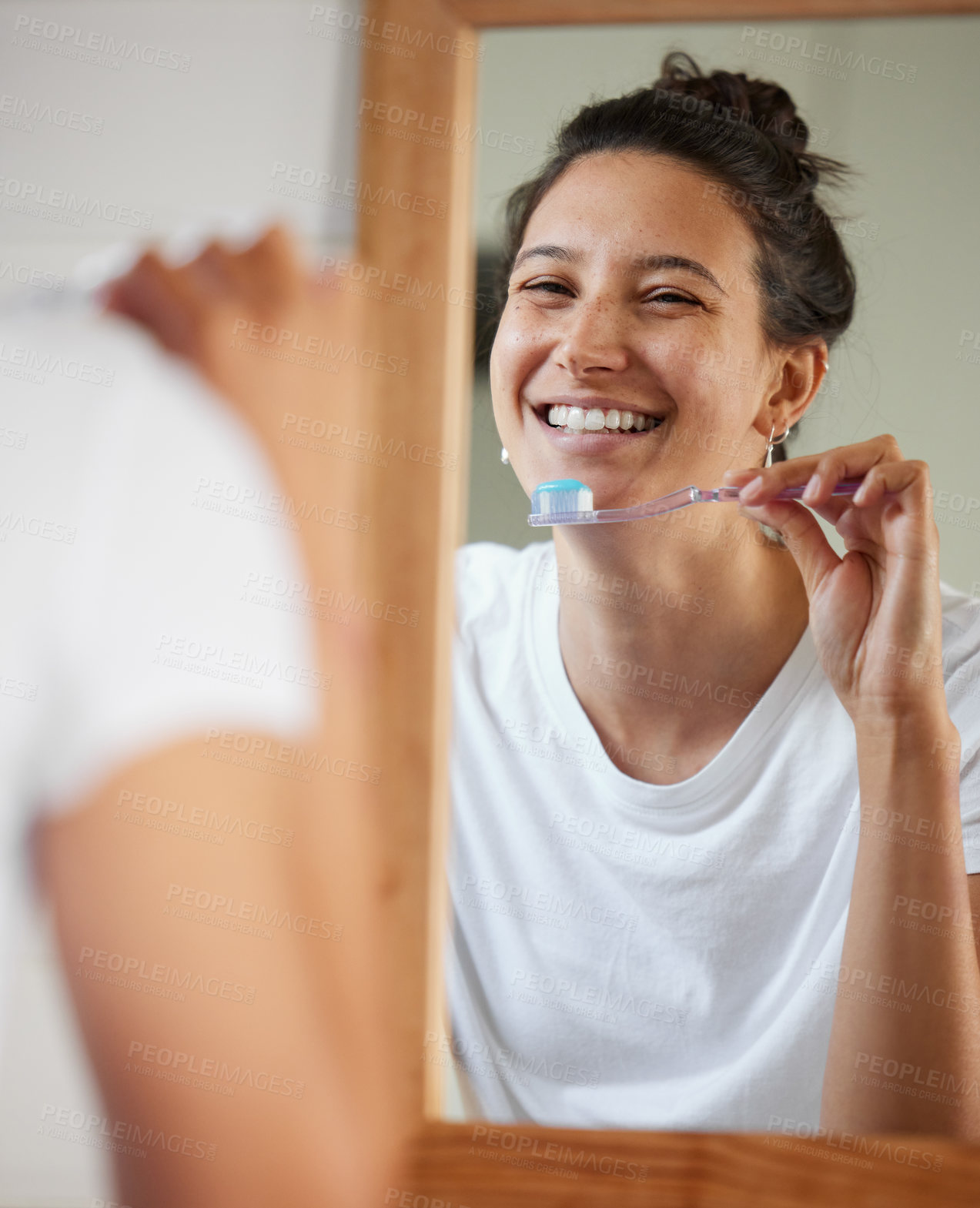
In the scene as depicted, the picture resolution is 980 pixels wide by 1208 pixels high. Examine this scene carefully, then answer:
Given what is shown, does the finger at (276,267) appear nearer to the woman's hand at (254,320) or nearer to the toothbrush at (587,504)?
the woman's hand at (254,320)

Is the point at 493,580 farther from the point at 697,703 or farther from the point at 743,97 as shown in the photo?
the point at 743,97

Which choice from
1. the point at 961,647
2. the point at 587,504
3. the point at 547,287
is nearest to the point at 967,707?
the point at 961,647

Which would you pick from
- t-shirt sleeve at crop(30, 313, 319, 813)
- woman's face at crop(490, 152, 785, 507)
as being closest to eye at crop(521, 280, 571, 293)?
woman's face at crop(490, 152, 785, 507)

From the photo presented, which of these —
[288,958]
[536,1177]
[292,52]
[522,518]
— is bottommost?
[536,1177]

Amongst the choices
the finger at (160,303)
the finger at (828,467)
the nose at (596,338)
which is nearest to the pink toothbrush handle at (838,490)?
the finger at (828,467)

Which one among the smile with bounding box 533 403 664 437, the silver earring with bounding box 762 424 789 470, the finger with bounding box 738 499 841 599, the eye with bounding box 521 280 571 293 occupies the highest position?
the eye with bounding box 521 280 571 293

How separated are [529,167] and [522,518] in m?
0.23

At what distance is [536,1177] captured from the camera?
1.83 feet

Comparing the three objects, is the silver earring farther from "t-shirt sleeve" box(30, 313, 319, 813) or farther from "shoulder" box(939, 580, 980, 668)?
"t-shirt sleeve" box(30, 313, 319, 813)

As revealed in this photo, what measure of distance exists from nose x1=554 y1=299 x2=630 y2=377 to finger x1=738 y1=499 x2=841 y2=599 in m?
0.12

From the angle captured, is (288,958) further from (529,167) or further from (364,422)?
(529,167)

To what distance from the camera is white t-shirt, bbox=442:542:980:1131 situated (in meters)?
0.54

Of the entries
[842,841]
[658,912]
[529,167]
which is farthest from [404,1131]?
[529,167]

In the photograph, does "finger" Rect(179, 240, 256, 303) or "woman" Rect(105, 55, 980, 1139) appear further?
"finger" Rect(179, 240, 256, 303)
